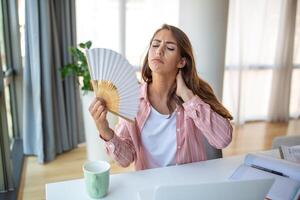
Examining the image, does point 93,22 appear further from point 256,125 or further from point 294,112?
point 294,112

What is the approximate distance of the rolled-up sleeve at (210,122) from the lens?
1.23 metres

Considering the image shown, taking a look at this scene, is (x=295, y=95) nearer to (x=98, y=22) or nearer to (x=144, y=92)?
(x=98, y=22)

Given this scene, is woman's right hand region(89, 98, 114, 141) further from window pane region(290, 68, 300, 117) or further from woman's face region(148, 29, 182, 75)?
window pane region(290, 68, 300, 117)

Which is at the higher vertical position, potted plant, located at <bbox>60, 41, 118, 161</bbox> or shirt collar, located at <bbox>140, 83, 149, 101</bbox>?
shirt collar, located at <bbox>140, 83, 149, 101</bbox>

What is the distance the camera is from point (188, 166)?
122cm

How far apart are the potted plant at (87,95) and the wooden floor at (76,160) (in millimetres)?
189

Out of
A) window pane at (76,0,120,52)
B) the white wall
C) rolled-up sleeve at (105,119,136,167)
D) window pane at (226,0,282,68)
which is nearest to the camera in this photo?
rolled-up sleeve at (105,119,136,167)

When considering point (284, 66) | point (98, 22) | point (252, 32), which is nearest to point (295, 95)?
point (284, 66)

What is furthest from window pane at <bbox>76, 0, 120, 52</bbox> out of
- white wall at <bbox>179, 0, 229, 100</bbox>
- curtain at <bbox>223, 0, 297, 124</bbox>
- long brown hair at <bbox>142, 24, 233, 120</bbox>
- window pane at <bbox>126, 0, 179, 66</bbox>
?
long brown hair at <bbox>142, 24, 233, 120</bbox>

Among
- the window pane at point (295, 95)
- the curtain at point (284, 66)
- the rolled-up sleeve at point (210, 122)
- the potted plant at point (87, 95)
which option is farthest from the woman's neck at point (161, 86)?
the window pane at point (295, 95)

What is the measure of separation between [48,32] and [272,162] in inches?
87.8

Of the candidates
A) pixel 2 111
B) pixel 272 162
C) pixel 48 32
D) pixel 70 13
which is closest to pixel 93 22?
pixel 70 13

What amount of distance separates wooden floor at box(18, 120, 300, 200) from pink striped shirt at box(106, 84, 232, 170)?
4.42ft

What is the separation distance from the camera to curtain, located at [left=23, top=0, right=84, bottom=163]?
268 cm
